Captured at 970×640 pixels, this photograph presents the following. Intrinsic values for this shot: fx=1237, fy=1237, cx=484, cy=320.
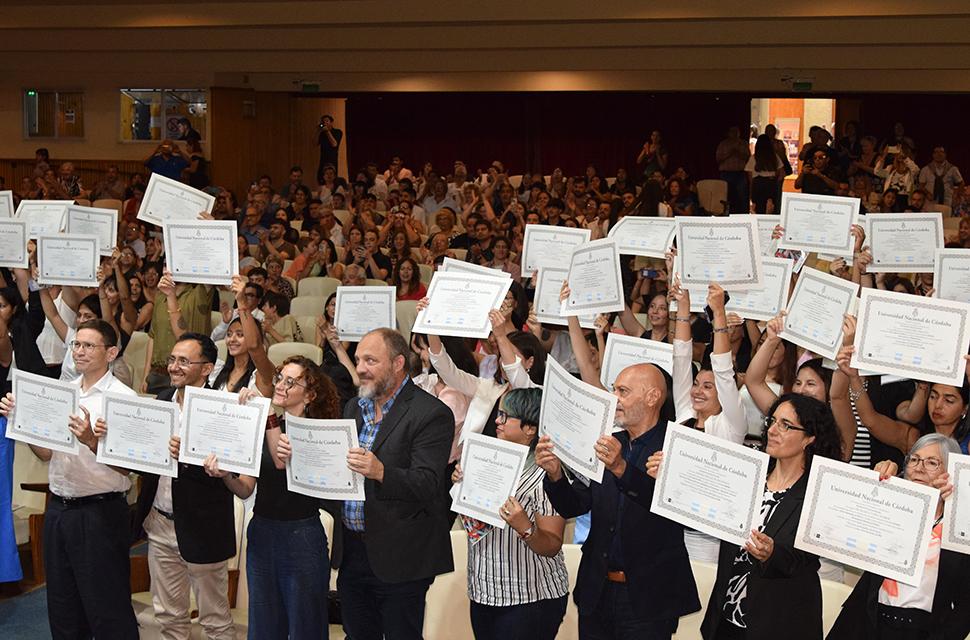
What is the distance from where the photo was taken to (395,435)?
4.43 meters

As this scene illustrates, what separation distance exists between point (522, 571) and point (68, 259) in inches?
147

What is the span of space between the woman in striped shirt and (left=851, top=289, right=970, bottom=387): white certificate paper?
4.46 ft

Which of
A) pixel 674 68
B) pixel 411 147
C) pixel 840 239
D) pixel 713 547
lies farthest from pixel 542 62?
pixel 713 547

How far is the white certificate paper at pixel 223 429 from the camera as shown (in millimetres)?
4469

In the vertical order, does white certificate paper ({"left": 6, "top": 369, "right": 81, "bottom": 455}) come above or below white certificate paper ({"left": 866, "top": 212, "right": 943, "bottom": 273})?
below

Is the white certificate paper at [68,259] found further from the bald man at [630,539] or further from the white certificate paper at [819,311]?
the white certificate paper at [819,311]

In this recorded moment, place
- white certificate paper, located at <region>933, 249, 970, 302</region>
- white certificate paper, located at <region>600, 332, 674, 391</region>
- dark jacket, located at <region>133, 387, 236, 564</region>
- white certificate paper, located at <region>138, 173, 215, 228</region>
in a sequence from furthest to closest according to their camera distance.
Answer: white certificate paper, located at <region>138, 173, 215, 228</region> < white certificate paper, located at <region>933, 249, 970, 302</region> < white certificate paper, located at <region>600, 332, 674, 391</region> < dark jacket, located at <region>133, 387, 236, 564</region>

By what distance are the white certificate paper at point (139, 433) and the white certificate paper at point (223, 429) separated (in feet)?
0.46

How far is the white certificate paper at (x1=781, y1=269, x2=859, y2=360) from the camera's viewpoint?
192 inches

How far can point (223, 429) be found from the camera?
4527mm

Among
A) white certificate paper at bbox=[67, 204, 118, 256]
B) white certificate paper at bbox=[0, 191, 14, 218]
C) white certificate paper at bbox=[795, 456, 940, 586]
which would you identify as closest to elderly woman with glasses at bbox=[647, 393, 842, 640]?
white certificate paper at bbox=[795, 456, 940, 586]

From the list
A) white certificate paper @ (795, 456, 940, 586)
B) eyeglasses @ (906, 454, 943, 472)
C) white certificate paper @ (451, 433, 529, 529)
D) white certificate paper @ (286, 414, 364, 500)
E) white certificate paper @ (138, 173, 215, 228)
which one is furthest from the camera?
white certificate paper @ (138, 173, 215, 228)

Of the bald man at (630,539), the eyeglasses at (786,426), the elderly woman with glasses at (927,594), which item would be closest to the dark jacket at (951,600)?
the elderly woman with glasses at (927,594)

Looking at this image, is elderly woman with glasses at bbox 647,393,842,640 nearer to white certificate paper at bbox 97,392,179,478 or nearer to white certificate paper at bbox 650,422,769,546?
white certificate paper at bbox 650,422,769,546
